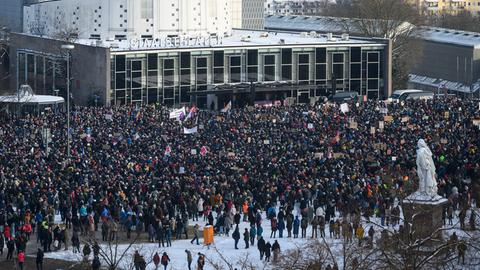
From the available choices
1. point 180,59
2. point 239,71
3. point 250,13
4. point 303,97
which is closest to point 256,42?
point 239,71

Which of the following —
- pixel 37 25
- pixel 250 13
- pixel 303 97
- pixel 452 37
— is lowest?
pixel 303 97

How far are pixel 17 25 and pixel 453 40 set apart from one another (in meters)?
→ 38.6

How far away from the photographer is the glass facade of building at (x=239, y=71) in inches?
3398

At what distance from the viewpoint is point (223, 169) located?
53656 mm

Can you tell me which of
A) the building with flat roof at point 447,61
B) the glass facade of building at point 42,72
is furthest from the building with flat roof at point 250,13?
the glass facade of building at point 42,72

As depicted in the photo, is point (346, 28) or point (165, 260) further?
point (346, 28)

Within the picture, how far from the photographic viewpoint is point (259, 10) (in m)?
126

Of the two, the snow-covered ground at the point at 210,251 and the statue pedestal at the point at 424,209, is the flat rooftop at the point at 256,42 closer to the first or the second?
the snow-covered ground at the point at 210,251

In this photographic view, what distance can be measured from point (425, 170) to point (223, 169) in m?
13.3

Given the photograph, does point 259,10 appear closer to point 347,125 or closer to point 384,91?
point 384,91

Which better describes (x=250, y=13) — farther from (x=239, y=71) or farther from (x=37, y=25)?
(x=239, y=71)

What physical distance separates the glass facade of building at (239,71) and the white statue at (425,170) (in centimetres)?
4471

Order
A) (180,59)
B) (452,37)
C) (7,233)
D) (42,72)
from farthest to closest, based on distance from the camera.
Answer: (452,37), (42,72), (180,59), (7,233)

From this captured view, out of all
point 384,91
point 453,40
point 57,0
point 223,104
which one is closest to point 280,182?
point 223,104
